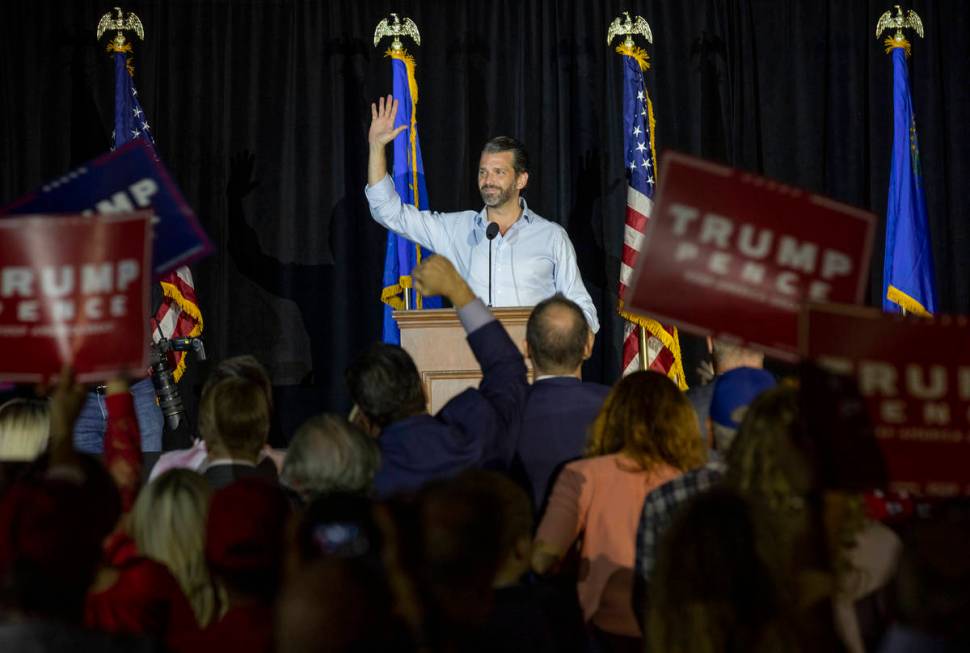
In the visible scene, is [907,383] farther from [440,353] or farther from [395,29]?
[395,29]

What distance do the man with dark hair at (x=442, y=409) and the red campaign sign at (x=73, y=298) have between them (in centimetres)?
72

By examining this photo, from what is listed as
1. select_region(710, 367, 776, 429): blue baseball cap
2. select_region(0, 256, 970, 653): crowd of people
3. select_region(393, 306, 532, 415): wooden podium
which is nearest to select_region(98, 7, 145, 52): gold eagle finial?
select_region(393, 306, 532, 415): wooden podium

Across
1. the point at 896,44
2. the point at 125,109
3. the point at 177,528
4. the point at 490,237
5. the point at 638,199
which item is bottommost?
the point at 177,528

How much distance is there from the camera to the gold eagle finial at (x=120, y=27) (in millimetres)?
6918

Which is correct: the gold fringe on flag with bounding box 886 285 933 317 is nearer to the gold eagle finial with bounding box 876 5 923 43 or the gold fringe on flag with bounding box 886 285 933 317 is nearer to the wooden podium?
the gold eagle finial with bounding box 876 5 923 43

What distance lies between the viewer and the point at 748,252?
8.36 ft

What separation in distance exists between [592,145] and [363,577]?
19.7 ft

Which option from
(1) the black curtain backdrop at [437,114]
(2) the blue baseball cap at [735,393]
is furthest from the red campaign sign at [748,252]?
(1) the black curtain backdrop at [437,114]

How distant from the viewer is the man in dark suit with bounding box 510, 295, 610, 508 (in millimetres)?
3283

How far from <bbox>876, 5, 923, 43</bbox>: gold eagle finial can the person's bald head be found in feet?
14.5

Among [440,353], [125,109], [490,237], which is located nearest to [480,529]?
[440,353]

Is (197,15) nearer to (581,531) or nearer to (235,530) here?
(581,531)

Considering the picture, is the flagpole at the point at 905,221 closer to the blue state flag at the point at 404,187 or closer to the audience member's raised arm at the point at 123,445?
the blue state flag at the point at 404,187

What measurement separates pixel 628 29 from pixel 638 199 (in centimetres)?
105
